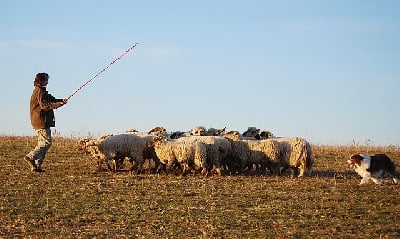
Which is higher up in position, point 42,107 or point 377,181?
point 42,107

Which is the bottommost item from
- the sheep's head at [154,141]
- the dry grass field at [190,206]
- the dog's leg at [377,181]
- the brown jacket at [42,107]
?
the dry grass field at [190,206]

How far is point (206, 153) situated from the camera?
1775 cm

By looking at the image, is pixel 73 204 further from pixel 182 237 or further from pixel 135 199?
pixel 182 237

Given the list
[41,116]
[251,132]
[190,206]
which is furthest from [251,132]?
[190,206]

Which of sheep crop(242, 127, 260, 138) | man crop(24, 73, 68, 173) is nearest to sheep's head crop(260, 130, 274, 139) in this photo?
sheep crop(242, 127, 260, 138)

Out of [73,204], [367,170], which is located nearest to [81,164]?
[73,204]

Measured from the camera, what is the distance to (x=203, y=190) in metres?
14.6

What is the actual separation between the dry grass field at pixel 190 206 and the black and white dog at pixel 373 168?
0.25 m

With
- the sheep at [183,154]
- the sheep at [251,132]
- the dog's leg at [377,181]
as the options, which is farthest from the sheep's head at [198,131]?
the dog's leg at [377,181]

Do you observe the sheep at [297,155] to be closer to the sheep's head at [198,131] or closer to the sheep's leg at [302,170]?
the sheep's leg at [302,170]

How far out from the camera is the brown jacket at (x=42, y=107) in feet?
58.8

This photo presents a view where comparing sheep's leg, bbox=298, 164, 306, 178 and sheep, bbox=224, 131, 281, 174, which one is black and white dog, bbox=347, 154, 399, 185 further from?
sheep, bbox=224, 131, 281, 174

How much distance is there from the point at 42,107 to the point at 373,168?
920 centimetres

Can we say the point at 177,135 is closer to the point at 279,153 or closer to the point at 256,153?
the point at 256,153
